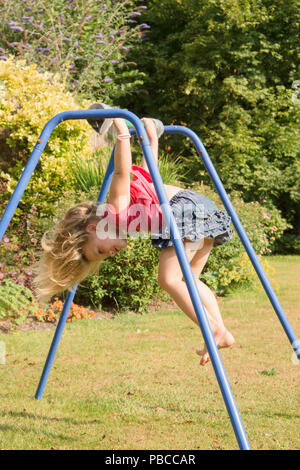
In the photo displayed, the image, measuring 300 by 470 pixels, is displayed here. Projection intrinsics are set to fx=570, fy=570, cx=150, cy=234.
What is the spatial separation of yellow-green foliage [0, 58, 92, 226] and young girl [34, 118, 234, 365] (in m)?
3.09

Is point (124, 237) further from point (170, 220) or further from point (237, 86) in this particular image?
point (237, 86)

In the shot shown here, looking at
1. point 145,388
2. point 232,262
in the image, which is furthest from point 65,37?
point 145,388

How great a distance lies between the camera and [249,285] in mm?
6543

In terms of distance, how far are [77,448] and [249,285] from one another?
14.0 ft

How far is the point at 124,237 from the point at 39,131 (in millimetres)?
3576

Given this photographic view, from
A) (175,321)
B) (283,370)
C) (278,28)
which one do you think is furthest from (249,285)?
(278,28)

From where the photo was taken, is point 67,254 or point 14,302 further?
point 14,302

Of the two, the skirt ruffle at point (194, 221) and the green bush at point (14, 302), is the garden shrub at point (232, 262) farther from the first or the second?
the skirt ruffle at point (194, 221)

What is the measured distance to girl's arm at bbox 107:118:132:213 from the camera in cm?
235

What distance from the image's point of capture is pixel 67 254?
264 cm

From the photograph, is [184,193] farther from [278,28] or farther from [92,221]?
[278,28]

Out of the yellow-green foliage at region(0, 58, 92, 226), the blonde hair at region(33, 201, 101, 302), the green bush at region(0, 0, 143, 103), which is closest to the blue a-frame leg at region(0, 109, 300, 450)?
the blonde hair at region(33, 201, 101, 302)

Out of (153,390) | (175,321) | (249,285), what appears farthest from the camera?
(249,285)

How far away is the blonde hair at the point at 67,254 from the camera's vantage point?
2.65 metres
